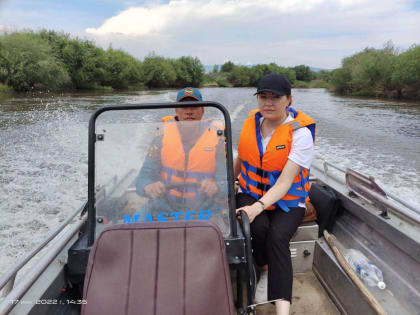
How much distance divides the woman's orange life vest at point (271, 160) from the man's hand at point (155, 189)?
0.74 meters

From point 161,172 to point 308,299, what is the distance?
139 centimetres

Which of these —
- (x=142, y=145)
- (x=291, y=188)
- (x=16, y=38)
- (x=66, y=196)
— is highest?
(x=16, y=38)

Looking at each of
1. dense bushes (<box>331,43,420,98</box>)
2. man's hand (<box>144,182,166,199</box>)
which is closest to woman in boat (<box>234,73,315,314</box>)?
man's hand (<box>144,182,166,199</box>)

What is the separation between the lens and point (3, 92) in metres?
25.4

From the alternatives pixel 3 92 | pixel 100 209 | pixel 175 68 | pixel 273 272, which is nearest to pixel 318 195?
pixel 273 272

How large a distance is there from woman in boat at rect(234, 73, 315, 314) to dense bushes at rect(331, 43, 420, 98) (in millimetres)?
30246

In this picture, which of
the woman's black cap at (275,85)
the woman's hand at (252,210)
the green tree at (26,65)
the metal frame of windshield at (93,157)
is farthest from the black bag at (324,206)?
the green tree at (26,65)

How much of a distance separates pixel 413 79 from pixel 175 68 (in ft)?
129

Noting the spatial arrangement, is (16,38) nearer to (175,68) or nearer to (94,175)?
(175,68)

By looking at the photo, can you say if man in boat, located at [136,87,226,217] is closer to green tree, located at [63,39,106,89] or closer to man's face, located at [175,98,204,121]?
man's face, located at [175,98,204,121]

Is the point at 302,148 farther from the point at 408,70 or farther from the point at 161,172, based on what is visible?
the point at 408,70

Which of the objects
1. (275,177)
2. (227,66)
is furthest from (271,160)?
(227,66)

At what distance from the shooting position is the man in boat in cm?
141

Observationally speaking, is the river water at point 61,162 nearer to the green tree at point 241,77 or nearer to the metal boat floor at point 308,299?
the metal boat floor at point 308,299
